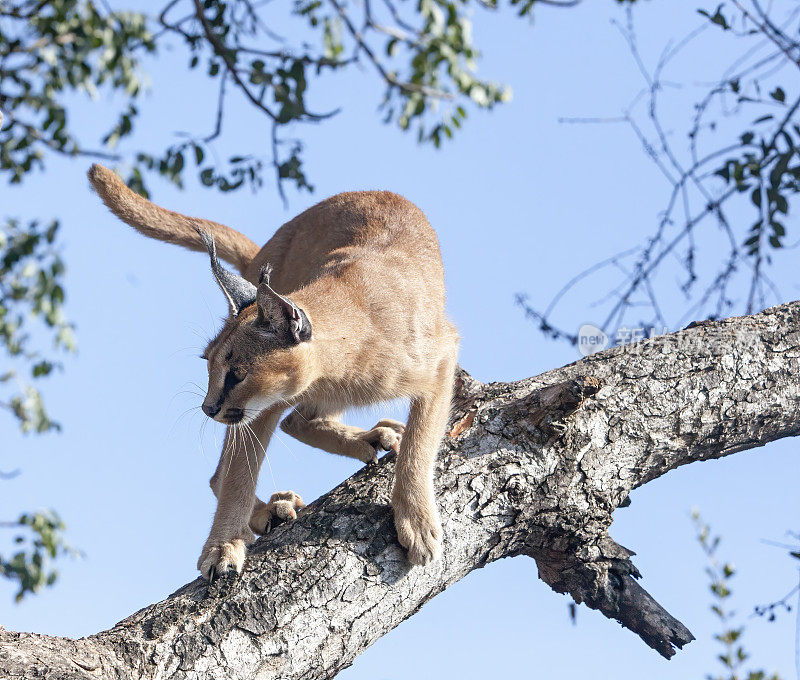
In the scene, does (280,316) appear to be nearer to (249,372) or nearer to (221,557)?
(249,372)

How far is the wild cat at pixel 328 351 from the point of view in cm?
311

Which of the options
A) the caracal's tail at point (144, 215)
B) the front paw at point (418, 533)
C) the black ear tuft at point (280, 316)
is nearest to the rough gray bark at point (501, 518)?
the front paw at point (418, 533)

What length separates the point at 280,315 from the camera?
307 centimetres

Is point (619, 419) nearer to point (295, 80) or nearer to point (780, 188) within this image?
point (780, 188)

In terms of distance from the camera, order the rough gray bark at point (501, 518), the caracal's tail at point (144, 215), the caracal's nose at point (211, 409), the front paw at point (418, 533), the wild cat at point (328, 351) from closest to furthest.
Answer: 1. the rough gray bark at point (501, 518)
2. the front paw at point (418, 533)
3. the wild cat at point (328, 351)
4. the caracal's nose at point (211, 409)
5. the caracal's tail at point (144, 215)

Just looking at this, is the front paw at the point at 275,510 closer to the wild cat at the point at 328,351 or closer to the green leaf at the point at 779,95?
the wild cat at the point at 328,351

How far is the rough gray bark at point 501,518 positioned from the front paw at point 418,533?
0.06 m

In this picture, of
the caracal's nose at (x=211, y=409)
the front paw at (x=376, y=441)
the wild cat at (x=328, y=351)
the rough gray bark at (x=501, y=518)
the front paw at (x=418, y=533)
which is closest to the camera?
the rough gray bark at (x=501, y=518)

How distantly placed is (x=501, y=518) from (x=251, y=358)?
3.78 ft

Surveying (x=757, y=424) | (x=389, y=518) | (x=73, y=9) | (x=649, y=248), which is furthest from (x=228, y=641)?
(x=73, y=9)

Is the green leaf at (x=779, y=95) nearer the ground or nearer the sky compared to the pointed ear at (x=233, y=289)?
nearer the sky

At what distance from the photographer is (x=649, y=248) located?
4707 millimetres

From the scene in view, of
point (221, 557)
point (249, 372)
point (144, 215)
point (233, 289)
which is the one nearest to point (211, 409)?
point (249, 372)

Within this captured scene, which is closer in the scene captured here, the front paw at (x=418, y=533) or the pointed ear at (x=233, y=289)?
the front paw at (x=418, y=533)
